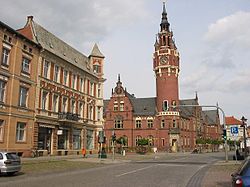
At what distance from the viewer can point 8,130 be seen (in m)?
29.2

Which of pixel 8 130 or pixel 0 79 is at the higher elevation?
pixel 0 79

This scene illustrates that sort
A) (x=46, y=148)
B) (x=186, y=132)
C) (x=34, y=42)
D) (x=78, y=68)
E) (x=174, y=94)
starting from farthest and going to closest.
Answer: (x=186, y=132), (x=174, y=94), (x=78, y=68), (x=46, y=148), (x=34, y=42)

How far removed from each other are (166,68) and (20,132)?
50999 mm

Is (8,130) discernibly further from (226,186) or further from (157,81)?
(157,81)

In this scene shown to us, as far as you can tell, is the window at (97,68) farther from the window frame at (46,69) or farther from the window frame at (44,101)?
the window frame at (44,101)

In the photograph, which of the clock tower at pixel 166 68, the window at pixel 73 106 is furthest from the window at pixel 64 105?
the clock tower at pixel 166 68

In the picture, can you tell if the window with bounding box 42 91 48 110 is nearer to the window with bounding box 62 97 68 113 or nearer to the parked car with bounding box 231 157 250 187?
the window with bounding box 62 97 68 113

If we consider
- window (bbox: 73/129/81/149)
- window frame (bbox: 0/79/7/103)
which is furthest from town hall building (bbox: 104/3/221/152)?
window frame (bbox: 0/79/7/103)

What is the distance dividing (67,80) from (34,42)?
342 inches

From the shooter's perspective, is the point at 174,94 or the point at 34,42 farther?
the point at 174,94

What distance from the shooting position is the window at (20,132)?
1216 inches

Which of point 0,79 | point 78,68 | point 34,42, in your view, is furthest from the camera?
point 78,68

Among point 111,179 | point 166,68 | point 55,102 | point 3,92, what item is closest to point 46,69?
point 55,102

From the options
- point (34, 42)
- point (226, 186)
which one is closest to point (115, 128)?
point (34, 42)
